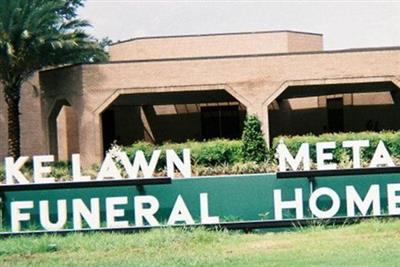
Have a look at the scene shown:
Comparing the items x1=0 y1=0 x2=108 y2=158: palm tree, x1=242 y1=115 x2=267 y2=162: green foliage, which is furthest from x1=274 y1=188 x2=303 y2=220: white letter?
x1=0 y1=0 x2=108 y2=158: palm tree

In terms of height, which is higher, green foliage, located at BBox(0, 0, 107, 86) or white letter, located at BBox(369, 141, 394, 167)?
green foliage, located at BBox(0, 0, 107, 86)

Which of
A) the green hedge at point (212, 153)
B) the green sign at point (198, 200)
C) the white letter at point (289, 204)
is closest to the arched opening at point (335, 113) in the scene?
the green hedge at point (212, 153)

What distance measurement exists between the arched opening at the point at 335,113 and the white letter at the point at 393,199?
23.0m

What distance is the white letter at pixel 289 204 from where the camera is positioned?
591 inches

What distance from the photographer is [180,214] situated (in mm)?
15094

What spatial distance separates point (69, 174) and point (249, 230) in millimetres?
10982

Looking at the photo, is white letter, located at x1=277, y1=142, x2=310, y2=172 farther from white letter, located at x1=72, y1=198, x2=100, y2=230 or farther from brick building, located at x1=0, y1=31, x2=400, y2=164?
brick building, located at x1=0, y1=31, x2=400, y2=164

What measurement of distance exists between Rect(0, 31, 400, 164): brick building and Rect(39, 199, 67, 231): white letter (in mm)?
12967

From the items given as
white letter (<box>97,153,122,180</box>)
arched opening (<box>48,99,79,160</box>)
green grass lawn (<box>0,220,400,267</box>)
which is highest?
arched opening (<box>48,99,79,160</box>)

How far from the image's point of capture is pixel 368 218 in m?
14.7

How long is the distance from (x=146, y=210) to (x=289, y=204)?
306 cm

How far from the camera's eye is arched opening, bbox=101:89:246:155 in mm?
40406

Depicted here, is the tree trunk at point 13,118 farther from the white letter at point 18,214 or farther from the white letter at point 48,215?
the white letter at point 48,215

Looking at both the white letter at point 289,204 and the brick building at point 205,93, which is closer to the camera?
the white letter at point 289,204
